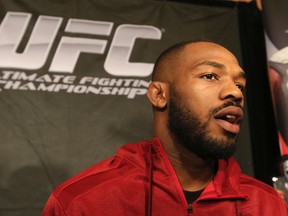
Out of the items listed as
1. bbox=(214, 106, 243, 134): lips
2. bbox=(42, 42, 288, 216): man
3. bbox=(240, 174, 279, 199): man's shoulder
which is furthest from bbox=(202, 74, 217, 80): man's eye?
bbox=(240, 174, 279, 199): man's shoulder

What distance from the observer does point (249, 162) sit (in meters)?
1.72

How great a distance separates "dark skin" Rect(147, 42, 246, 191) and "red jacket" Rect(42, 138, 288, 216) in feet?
0.18

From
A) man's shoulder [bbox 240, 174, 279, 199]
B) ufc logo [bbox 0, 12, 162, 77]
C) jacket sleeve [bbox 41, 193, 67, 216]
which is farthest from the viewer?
ufc logo [bbox 0, 12, 162, 77]

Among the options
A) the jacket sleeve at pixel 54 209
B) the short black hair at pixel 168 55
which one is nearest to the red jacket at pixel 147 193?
the jacket sleeve at pixel 54 209

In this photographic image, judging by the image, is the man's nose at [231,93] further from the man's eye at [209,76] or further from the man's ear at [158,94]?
the man's ear at [158,94]

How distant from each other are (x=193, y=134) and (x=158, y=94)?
→ 7.6 inches

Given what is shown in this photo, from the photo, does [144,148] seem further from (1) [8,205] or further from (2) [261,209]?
(1) [8,205]

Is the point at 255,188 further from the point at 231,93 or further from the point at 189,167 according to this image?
the point at 231,93

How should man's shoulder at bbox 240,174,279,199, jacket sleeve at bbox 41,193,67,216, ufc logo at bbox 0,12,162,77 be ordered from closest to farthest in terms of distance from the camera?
jacket sleeve at bbox 41,193,67,216 → man's shoulder at bbox 240,174,279,199 → ufc logo at bbox 0,12,162,77

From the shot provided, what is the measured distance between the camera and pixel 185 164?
3.77ft

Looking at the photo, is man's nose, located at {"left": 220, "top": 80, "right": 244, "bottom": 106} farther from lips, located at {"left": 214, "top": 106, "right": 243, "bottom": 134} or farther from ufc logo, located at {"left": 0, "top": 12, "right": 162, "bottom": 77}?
ufc logo, located at {"left": 0, "top": 12, "right": 162, "bottom": 77}

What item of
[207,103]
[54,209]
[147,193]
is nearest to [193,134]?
[207,103]

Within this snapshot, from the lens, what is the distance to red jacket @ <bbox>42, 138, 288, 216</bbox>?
102 cm

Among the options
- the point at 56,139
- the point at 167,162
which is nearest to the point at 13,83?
the point at 56,139
